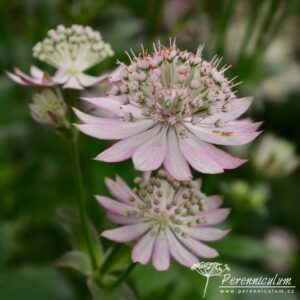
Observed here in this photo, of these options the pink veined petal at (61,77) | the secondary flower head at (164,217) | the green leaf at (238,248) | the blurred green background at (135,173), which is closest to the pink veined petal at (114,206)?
the secondary flower head at (164,217)

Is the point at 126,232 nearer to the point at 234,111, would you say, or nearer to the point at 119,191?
the point at 119,191

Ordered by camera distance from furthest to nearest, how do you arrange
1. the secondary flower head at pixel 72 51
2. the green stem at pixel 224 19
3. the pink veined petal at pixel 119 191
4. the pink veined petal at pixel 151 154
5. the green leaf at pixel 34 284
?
the green leaf at pixel 34 284, the green stem at pixel 224 19, the secondary flower head at pixel 72 51, the pink veined petal at pixel 119 191, the pink veined petal at pixel 151 154

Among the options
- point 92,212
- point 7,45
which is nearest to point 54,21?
point 7,45

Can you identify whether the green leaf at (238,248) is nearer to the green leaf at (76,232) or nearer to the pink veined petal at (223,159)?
the green leaf at (76,232)

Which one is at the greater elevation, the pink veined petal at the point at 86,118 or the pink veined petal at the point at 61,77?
the pink veined petal at the point at 61,77

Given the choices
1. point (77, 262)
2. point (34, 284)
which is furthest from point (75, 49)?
point (34, 284)

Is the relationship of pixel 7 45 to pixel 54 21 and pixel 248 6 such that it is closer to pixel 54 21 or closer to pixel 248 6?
pixel 54 21
